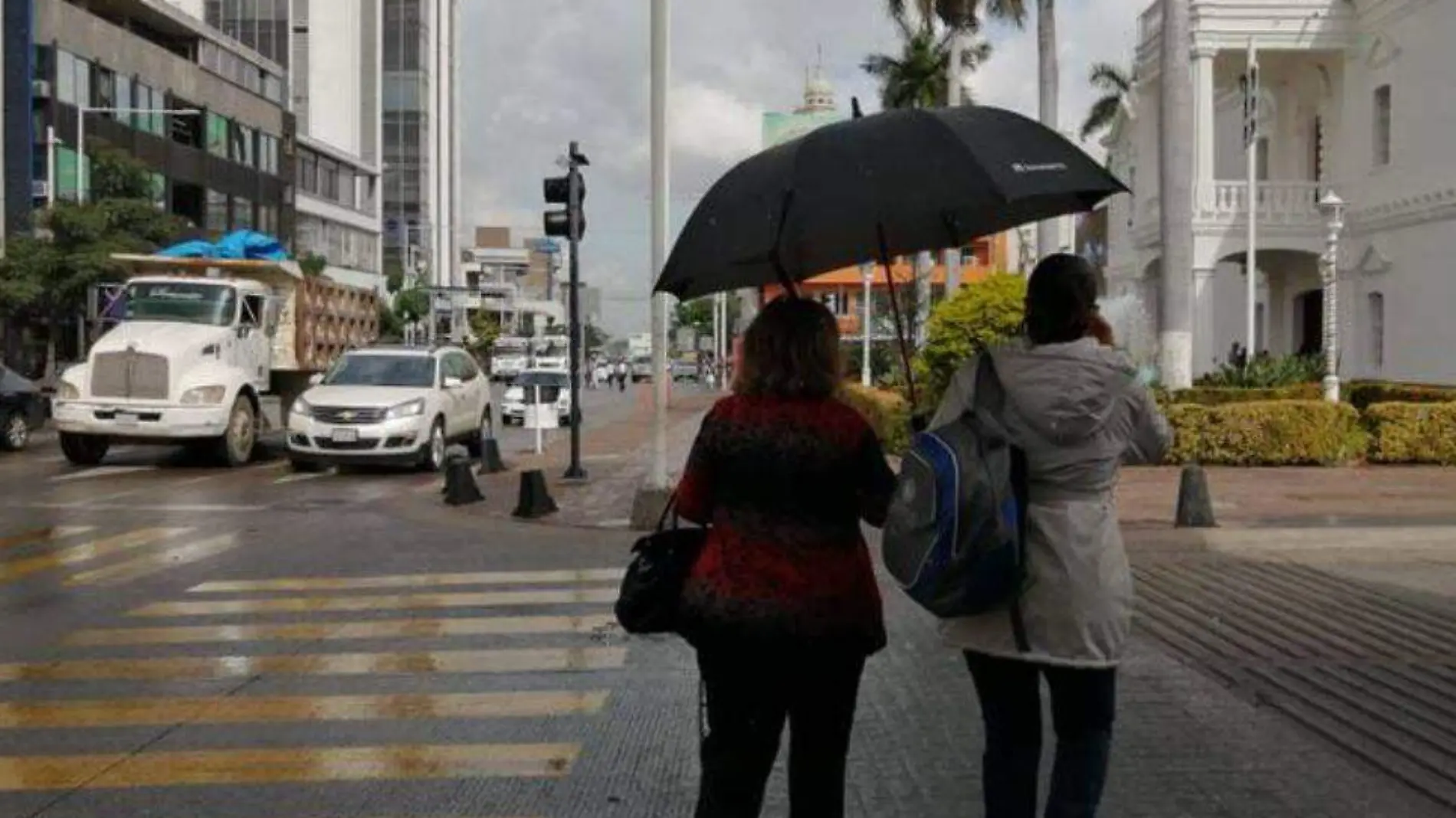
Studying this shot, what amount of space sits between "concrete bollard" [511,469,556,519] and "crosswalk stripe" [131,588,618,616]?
4251mm

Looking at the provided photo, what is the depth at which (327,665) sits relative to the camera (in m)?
7.87

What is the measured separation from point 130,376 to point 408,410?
375 centimetres

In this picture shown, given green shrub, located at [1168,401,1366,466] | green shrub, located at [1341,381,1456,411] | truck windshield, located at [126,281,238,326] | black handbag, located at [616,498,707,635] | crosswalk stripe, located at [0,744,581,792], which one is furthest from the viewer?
green shrub, located at [1341,381,1456,411]

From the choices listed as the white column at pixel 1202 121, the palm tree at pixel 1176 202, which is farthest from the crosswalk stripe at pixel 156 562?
the white column at pixel 1202 121

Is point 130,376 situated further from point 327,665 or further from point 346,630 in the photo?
point 327,665

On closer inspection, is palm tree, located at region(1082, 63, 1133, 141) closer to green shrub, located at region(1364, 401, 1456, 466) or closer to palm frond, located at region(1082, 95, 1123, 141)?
palm frond, located at region(1082, 95, 1123, 141)

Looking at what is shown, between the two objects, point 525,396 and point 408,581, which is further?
point 525,396

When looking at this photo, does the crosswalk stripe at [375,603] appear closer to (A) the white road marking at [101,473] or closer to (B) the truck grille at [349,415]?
(B) the truck grille at [349,415]

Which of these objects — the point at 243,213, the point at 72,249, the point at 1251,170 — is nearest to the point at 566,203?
the point at 1251,170

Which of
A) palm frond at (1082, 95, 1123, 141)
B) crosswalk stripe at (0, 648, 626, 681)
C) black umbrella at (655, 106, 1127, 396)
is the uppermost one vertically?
palm frond at (1082, 95, 1123, 141)

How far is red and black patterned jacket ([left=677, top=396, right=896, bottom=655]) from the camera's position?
3604 millimetres

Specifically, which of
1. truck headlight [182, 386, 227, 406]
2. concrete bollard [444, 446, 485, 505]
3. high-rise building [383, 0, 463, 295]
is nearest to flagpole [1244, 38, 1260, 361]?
concrete bollard [444, 446, 485, 505]

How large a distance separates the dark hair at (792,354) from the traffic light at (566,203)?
42.9 feet

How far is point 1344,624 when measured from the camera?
8.70 metres
